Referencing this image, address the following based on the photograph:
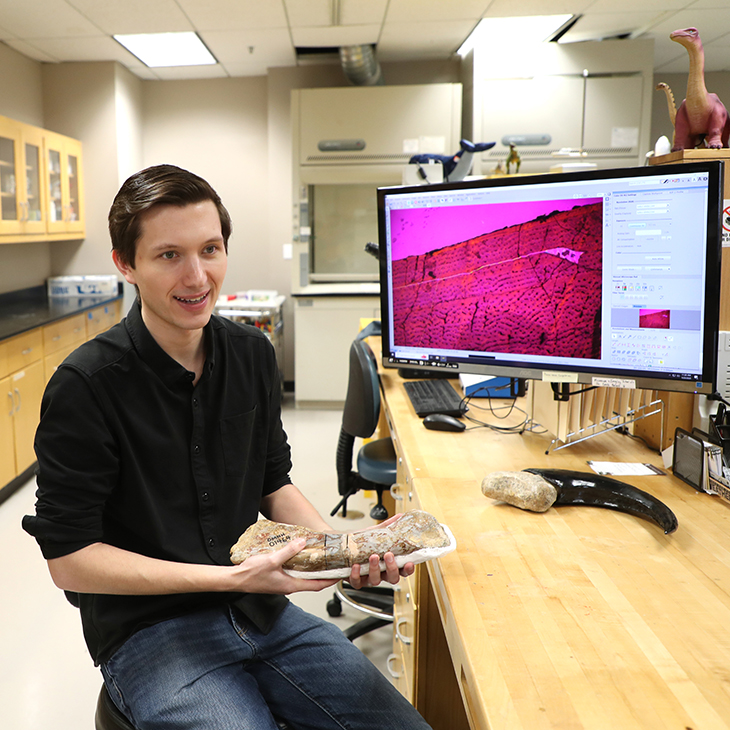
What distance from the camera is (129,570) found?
0.97 meters

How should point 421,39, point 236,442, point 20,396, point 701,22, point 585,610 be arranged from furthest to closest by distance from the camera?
point 421,39, point 701,22, point 20,396, point 236,442, point 585,610

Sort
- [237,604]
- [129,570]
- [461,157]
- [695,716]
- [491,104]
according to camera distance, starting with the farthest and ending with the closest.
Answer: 1. [491,104]
2. [461,157]
3. [237,604]
4. [129,570]
5. [695,716]

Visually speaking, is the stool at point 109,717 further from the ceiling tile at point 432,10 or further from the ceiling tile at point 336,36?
the ceiling tile at point 336,36

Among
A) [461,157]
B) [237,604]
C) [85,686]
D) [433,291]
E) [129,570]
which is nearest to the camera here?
[129,570]

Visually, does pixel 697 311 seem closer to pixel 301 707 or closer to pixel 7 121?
pixel 301 707

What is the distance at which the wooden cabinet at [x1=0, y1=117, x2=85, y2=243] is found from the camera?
12.2 ft

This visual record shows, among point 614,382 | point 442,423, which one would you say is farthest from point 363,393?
point 614,382

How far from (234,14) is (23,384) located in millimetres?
2389

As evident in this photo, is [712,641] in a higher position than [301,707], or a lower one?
higher

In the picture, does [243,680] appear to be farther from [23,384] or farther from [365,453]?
[23,384]

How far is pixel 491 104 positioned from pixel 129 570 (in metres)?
4.23

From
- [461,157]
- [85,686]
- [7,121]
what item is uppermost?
[7,121]

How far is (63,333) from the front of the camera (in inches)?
153

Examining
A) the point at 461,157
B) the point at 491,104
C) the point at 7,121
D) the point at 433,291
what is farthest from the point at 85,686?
the point at 491,104
